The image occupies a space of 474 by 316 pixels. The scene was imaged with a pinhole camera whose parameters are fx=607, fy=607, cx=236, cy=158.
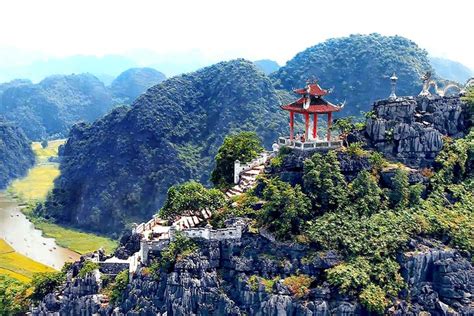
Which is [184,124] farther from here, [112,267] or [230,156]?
[112,267]

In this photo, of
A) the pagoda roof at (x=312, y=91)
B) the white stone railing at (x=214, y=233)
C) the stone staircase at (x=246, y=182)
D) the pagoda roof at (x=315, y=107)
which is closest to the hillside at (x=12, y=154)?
the stone staircase at (x=246, y=182)

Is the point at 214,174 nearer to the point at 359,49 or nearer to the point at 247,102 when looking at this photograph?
the point at 247,102

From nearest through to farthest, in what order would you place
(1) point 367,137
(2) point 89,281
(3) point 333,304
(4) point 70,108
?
(3) point 333,304, (2) point 89,281, (1) point 367,137, (4) point 70,108

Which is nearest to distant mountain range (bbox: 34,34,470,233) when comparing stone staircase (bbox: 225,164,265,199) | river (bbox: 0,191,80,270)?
river (bbox: 0,191,80,270)

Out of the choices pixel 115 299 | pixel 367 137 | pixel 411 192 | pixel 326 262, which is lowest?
pixel 115 299

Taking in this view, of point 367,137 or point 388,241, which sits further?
point 367,137

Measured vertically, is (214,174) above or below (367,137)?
below

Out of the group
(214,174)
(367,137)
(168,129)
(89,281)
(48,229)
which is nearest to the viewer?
(89,281)

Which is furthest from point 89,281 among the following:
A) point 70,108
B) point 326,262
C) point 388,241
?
point 70,108
